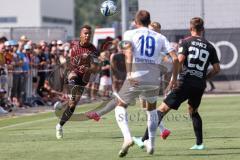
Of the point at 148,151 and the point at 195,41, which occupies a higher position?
the point at 195,41

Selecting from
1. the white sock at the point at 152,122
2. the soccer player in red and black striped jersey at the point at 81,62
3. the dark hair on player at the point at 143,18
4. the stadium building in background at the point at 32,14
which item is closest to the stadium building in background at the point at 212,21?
the soccer player in red and black striped jersey at the point at 81,62

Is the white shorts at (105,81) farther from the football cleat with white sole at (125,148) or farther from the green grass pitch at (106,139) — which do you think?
the football cleat with white sole at (125,148)

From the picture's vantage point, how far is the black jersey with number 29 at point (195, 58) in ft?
42.2

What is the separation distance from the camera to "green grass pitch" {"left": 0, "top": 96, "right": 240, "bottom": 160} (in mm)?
12156

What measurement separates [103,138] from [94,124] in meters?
3.67

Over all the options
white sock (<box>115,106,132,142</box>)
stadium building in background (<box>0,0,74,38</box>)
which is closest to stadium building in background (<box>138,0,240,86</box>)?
white sock (<box>115,106,132,142</box>)

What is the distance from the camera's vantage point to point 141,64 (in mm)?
12016

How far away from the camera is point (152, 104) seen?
12352 mm

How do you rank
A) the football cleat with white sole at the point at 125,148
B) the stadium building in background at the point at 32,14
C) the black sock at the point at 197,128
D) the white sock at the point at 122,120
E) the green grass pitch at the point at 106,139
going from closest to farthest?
the football cleat with white sole at the point at 125,148
the white sock at the point at 122,120
the green grass pitch at the point at 106,139
the black sock at the point at 197,128
the stadium building in background at the point at 32,14

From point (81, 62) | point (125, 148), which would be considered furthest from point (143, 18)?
point (81, 62)

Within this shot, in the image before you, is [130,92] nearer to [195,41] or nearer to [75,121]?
[195,41]

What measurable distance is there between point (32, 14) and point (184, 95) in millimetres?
43030

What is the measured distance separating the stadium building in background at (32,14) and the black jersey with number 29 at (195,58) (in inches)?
1670

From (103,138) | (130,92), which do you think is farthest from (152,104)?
(103,138)
